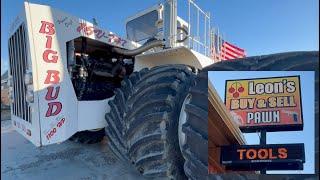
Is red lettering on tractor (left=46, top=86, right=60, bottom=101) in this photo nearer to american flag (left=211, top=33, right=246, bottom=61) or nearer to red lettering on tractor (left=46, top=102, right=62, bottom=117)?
red lettering on tractor (left=46, top=102, right=62, bottom=117)

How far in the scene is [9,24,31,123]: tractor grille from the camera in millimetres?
2797

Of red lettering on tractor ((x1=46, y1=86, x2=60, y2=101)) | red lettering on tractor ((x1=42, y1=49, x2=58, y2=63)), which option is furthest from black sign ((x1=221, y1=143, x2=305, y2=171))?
red lettering on tractor ((x1=42, y1=49, x2=58, y2=63))

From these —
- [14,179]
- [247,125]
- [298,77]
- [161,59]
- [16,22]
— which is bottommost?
[14,179]

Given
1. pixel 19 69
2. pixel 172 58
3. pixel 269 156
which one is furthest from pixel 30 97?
pixel 269 156

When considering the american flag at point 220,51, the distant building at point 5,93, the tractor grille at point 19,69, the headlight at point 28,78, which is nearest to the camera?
the headlight at point 28,78

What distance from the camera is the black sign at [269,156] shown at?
1642 millimetres

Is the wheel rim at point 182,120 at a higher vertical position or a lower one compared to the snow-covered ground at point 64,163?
higher

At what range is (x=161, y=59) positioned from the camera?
326 centimetres

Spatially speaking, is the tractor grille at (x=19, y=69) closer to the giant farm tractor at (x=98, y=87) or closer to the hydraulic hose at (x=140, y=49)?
the giant farm tractor at (x=98, y=87)

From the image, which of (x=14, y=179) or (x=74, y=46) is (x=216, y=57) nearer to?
(x=74, y=46)

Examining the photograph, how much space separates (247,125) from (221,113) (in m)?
0.20

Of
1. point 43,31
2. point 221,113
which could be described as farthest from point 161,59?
point 221,113

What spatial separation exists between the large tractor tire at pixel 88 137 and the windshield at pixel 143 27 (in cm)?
136

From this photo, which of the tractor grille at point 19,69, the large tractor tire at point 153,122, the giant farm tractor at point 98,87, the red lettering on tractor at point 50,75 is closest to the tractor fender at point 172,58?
the giant farm tractor at point 98,87
